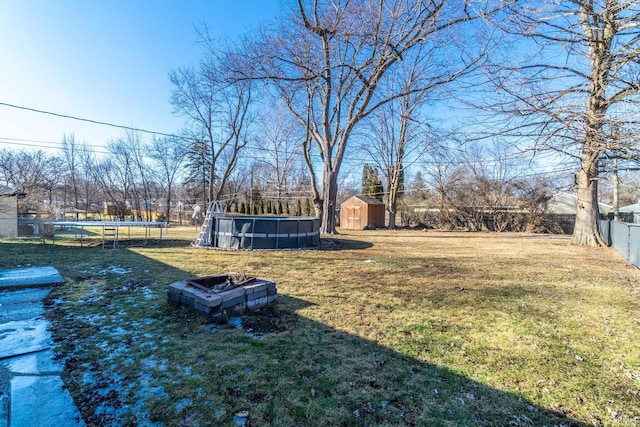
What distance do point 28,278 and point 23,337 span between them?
9.42 ft

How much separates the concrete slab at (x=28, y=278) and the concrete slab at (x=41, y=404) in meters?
3.36

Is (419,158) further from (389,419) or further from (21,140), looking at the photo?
(21,140)

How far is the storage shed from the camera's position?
71.4 feet

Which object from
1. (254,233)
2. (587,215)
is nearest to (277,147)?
(254,233)

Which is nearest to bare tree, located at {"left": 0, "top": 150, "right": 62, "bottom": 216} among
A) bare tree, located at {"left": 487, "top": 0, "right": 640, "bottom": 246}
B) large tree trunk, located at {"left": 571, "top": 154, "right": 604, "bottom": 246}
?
bare tree, located at {"left": 487, "top": 0, "right": 640, "bottom": 246}

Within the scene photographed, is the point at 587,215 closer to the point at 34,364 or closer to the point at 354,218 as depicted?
the point at 354,218

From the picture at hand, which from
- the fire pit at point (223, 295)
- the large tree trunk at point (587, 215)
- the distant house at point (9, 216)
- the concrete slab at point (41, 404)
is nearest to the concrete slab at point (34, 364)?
the concrete slab at point (41, 404)

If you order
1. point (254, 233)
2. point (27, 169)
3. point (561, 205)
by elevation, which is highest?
point (27, 169)

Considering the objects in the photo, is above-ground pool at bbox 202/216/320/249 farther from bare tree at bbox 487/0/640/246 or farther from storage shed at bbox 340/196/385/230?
storage shed at bbox 340/196/385/230

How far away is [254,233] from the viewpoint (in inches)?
361

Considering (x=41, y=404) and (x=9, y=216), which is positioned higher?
(x=9, y=216)

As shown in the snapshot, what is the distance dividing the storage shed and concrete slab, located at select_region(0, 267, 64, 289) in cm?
1824

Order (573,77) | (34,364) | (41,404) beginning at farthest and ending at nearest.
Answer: (573,77) → (34,364) → (41,404)

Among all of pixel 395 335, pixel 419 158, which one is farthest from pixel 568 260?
pixel 419 158
